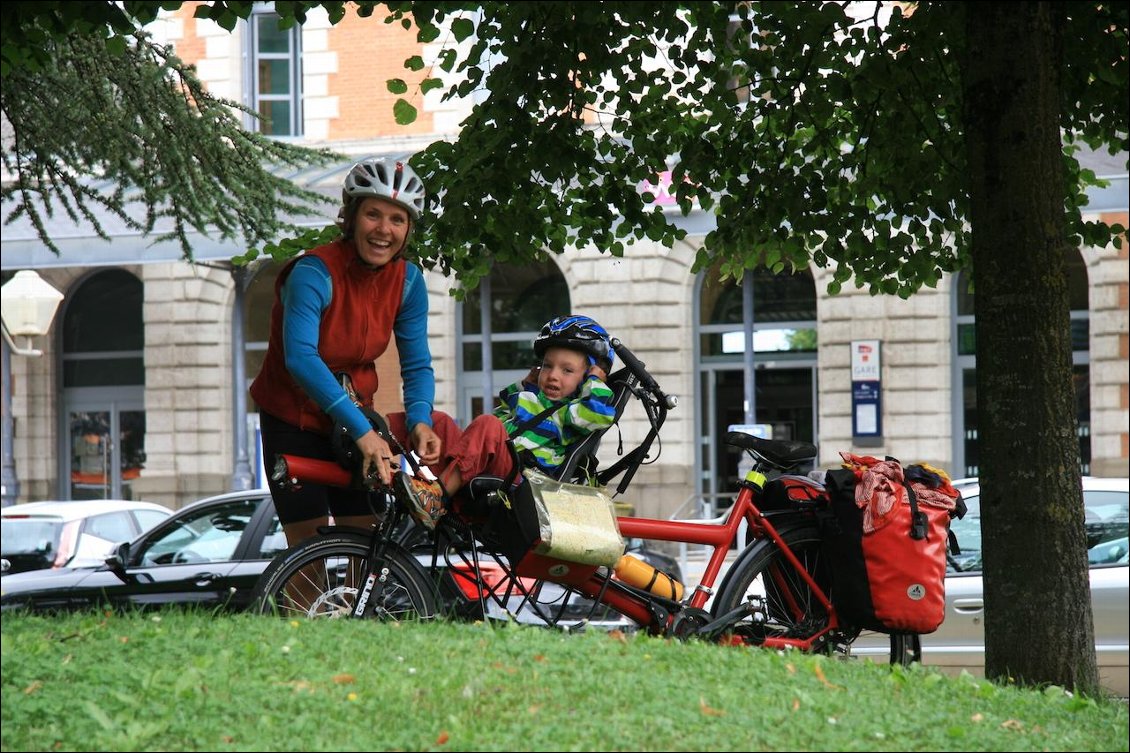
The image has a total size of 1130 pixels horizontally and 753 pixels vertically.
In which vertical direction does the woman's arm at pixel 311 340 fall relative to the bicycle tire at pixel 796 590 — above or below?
above

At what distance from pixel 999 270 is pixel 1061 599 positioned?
1286 millimetres

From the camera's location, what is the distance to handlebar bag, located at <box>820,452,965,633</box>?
590cm

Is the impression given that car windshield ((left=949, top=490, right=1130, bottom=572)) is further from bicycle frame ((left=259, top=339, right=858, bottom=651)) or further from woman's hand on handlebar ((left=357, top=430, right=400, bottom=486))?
woman's hand on handlebar ((left=357, top=430, right=400, bottom=486))

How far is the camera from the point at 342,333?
212 inches

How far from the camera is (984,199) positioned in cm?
584

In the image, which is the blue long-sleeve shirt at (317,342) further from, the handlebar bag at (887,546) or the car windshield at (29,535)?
the car windshield at (29,535)

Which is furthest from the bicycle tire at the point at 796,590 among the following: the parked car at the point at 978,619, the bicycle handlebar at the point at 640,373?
the parked car at the point at 978,619

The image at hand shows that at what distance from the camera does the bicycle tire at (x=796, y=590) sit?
6.06 m

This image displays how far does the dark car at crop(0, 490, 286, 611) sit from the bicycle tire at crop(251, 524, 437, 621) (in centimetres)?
386

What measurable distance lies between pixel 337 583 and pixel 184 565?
4340 mm

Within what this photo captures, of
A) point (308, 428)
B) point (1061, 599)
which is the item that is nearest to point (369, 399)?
point (308, 428)

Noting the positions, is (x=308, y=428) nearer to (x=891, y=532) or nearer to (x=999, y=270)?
(x=891, y=532)

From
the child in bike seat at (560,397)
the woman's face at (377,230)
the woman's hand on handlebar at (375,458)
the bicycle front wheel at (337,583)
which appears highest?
the woman's face at (377,230)

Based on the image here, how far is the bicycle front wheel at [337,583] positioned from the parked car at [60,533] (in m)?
7.60
